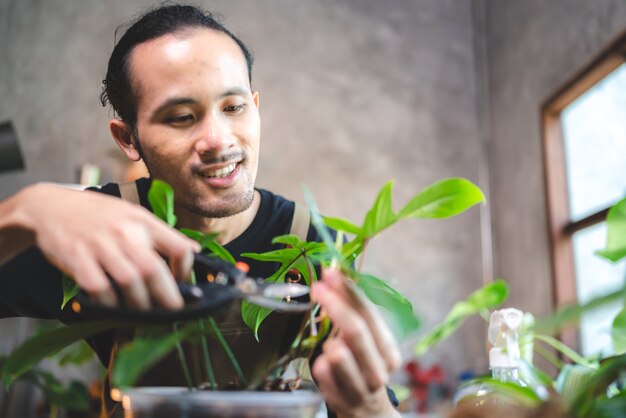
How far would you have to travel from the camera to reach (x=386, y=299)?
0.43 meters

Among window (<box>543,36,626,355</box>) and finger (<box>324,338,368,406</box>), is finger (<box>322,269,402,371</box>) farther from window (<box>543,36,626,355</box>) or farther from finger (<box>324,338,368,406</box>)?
window (<box>543,36,626,355</box>)

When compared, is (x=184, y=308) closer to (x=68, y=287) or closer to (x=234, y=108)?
(x=68, y=287)

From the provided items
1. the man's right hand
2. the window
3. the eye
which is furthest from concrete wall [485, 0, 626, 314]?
the man's right hand

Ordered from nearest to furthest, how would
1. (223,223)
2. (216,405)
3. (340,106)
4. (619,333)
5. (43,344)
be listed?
(216,405) → (43,344) → (619,333) → (223,223) → (340,106)

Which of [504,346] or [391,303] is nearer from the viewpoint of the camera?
[391,303]

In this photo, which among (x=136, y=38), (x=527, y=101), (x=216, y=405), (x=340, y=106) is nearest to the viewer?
(x=216, y=405)

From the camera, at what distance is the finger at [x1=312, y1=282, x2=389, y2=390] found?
39 centimetres

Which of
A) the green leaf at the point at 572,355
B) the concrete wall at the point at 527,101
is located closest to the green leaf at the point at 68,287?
the green leaf at the point at 572,355

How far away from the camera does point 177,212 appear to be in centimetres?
88

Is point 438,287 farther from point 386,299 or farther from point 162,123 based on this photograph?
point 386,299

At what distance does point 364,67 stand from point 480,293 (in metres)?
3.45

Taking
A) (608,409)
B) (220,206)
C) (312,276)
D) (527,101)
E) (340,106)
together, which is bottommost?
(608,409)

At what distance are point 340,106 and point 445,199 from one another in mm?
3180

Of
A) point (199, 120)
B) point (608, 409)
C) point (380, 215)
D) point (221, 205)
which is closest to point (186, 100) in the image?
point (199, 120)
